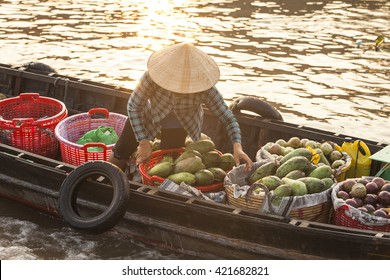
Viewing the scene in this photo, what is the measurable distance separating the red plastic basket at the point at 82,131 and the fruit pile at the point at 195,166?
0.79 metres

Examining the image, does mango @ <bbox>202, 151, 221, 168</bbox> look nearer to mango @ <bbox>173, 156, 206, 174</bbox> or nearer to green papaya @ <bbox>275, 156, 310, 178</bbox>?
mango @ <bbox>173, 156, 206, 174</bbox>

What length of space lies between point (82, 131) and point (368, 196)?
13.7 ft

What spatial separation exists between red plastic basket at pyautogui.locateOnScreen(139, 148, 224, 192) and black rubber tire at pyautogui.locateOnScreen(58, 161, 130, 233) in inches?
17.1

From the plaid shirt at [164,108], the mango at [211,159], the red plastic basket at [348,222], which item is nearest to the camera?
the red plastic basket at [348,222]

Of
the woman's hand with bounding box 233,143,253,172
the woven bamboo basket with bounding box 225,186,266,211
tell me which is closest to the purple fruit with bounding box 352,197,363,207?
the woven bamboo basket with bounding box 225,186,266,211

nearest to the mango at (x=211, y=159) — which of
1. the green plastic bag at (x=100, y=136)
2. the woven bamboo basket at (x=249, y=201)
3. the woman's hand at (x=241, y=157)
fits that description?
the woman's hand at (x=241, y=157)

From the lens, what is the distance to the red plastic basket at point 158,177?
267 inches

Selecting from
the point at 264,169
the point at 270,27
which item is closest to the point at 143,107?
the point at 264,169

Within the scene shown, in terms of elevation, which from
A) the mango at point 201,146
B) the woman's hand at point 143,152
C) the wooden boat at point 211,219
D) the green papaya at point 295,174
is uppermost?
the woman's hand at point 143,152

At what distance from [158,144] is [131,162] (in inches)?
15.7

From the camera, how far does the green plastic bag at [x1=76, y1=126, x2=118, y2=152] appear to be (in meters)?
7.94

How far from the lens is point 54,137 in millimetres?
8289

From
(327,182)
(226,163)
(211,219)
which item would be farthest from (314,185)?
(226,163)

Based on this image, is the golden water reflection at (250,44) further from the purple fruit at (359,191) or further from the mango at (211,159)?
the purple fruit at (359,191)
